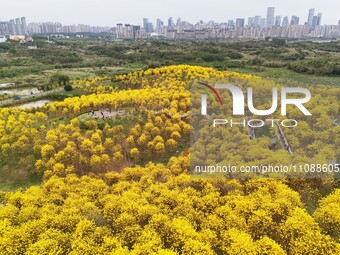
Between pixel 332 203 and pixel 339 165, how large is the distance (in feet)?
18.5

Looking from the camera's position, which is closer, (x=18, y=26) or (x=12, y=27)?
(x=12, y=27)

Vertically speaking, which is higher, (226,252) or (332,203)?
(332,203)

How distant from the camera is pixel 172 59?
68.4 meters

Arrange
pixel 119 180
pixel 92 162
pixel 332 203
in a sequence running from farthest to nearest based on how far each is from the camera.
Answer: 1. pixel 92 162
2. pixel 119 180
3. pixel 332 203

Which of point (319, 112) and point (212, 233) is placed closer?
point (212, 233)

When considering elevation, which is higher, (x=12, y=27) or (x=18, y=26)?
(x=18, y=26)

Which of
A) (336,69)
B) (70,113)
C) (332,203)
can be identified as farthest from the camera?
(336,69)

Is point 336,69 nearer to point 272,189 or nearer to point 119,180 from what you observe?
point 272,189

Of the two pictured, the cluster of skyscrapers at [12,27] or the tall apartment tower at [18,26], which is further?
the tall apartment tower at [18,26]

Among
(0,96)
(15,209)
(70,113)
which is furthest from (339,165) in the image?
(0,96)

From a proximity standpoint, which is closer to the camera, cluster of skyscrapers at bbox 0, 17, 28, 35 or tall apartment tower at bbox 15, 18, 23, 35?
cluster of skyscrapers at bbox 0, 17, 28, 35

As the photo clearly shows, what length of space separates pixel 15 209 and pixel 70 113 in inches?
653

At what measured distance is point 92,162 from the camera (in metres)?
21.3

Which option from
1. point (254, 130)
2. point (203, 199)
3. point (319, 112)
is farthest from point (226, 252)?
point (319, 112)
